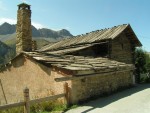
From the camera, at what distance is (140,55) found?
3103cm

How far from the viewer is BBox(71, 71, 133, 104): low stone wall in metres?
13.8

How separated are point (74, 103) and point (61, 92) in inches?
39.6

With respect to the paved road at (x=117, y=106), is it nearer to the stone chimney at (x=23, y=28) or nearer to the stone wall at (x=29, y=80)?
the stone wall at (x=29, y=80)

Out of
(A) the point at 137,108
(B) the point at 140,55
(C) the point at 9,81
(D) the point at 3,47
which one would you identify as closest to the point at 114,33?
(B) the point at 140,55

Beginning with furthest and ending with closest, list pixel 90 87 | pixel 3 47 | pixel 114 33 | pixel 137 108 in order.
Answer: pixel 3 47, pixel 114 33, pixel 90 87, pixel 137 108

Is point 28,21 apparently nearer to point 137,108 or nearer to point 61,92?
point 61,92

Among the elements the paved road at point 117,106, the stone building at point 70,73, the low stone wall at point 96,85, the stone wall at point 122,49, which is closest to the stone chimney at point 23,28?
the stone building at point 70,73

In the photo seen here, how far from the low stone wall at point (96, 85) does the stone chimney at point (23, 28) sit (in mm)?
5609

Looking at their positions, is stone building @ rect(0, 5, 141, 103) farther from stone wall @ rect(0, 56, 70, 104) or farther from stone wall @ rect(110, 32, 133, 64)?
stone wall @ rect(110, 32, 133, 64)

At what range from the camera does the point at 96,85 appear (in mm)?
15719

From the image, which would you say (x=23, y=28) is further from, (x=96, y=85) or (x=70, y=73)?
(x=96, y=85)

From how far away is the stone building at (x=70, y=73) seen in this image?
46.0 ft

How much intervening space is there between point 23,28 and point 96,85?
665 centimetres

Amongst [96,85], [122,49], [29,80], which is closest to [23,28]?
[29,80]
